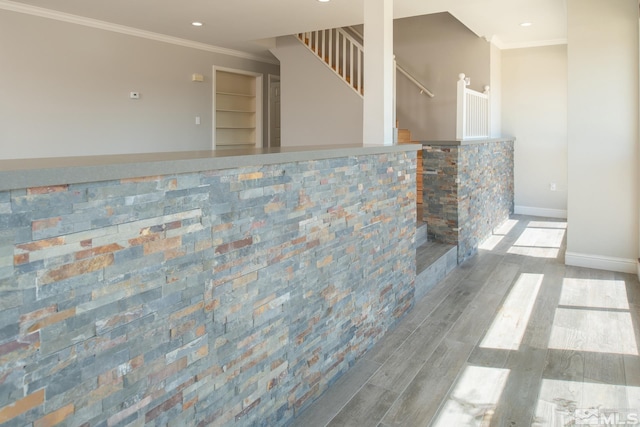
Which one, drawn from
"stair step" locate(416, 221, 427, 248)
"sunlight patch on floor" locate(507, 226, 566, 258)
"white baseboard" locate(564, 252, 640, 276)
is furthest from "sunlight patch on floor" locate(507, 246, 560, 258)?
"stair step" locate(416, 221, 427, 248)

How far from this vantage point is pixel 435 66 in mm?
6500

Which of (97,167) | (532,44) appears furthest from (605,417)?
(532,44)

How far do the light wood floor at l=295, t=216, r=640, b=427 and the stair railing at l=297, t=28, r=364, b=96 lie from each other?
301 cm

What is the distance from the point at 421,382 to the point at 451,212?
94.0 inches

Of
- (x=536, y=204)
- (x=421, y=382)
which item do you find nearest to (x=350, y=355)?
(x=421, y=382)

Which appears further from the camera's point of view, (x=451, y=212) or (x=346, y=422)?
(x=451, y=212)

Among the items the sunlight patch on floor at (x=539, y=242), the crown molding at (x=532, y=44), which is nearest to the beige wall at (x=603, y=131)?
the sunlight patch on floor at (x=539, y=242)

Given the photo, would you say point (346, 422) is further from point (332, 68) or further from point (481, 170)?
point (332, 68)

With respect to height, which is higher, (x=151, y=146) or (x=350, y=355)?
(x=151, y=146)

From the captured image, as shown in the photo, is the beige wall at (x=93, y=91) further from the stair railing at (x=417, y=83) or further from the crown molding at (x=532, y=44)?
the crown molding at (x=532, y=44)

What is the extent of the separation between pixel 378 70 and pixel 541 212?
4758 millimetres

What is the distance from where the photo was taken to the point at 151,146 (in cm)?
622

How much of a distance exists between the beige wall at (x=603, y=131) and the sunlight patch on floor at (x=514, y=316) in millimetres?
761

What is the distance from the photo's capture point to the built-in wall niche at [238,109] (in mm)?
7586
